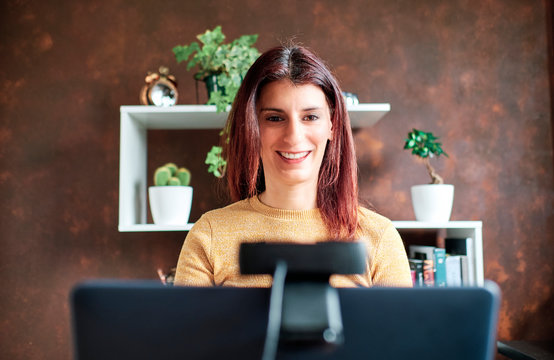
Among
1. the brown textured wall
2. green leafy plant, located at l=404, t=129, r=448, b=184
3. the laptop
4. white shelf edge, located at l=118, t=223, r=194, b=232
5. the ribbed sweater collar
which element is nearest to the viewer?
the laptop

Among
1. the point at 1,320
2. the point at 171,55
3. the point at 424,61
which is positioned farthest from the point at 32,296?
the point at 424,61

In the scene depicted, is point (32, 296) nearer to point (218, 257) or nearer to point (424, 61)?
point (218, 257)

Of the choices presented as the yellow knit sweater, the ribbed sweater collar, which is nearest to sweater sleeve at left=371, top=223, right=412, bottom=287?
the yellow knit sweater

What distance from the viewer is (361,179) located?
87.1 inches

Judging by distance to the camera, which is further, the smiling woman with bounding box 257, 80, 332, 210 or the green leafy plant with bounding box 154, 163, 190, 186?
the green leafy plant with bounding box 154, 163, 190, 186

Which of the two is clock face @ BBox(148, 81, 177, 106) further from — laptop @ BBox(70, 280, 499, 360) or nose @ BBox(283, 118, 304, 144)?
laptop @ BBox(70, 280, 499, 360)

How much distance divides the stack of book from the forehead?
1008mm

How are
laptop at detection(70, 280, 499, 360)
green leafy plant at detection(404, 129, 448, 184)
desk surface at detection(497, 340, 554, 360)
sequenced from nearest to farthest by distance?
laptop at detection(70, 280, 499, 360)
desk surface at detection(497, 340, 554, 360)
green leafy plant at detection(404, 129, 448, 184)

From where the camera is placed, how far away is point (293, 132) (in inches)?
46.1

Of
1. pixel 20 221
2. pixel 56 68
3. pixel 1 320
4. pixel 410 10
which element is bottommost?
pixel 1 320

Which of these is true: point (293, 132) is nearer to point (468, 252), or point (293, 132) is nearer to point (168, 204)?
point (168, 204)

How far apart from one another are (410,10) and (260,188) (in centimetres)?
145

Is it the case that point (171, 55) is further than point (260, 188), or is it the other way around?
point (171, 55)

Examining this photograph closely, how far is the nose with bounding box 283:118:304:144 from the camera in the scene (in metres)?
1.17
